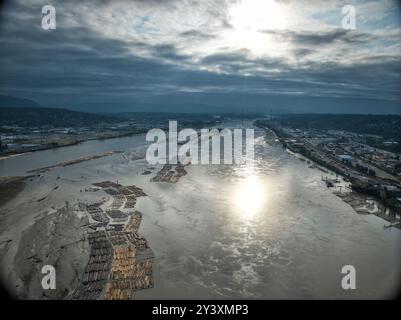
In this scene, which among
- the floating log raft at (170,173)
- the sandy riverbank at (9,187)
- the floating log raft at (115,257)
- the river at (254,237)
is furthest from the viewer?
the floating log raft at (170,173)

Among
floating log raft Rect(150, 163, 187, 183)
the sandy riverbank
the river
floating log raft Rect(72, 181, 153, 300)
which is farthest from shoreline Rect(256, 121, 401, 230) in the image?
the sandy riverbank

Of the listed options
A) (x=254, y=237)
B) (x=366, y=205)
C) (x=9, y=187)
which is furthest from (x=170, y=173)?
(x=366, y=205)

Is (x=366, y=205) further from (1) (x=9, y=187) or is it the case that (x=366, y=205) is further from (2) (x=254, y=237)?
(1) (x=9, y=187)

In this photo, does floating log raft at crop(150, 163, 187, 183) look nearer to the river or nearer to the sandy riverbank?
the river

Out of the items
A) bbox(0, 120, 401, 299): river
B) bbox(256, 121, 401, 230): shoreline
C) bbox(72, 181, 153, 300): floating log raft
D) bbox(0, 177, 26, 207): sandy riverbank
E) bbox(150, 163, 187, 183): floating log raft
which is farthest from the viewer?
bbox(150, 163, 187, 183): floating log raft

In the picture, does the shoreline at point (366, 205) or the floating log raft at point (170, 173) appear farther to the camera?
the floating log raft at point (170, 173)

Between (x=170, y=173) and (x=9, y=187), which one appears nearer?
(x=9, y=187)

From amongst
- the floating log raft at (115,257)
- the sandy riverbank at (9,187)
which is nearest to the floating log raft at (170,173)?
the floating log raft at (115,257)

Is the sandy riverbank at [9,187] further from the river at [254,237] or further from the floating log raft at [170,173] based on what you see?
the floating log raft at [170,173]

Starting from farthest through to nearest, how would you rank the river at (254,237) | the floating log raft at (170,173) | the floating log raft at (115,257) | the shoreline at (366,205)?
the floating log raft at (170,173), the shoreline at (366,205), the river at (254,237), the floating log raft at (115,257)

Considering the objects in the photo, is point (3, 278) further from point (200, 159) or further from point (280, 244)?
point (200, 159)

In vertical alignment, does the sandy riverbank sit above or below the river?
above

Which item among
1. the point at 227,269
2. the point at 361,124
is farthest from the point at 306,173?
the point at 361,124
